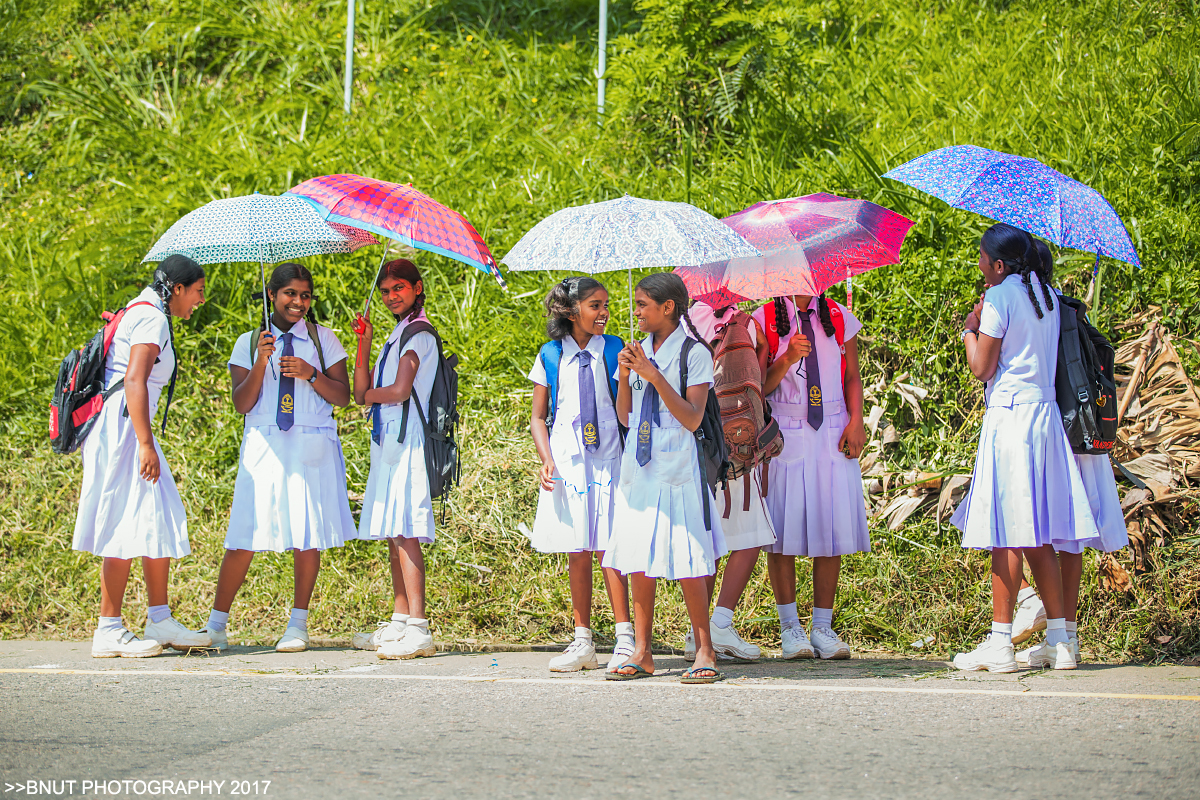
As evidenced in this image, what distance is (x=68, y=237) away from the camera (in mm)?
11234

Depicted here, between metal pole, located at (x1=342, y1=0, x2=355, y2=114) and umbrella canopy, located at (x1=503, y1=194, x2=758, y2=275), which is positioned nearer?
umbrella canopy, located at (x1=503, y1=194, x2=758, y2=275)

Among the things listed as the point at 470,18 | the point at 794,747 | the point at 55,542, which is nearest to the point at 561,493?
the point at 794,747

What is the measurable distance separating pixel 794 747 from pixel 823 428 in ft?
7.66

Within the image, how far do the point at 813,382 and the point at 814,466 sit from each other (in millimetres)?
449

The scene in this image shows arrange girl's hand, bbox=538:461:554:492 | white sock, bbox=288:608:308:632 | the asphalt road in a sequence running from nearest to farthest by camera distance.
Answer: the asphalt road
girl's hand, bbox=538:461:554:492
white sock, bbox=288:608:308:632

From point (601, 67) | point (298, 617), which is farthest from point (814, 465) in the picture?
point (601, 67)

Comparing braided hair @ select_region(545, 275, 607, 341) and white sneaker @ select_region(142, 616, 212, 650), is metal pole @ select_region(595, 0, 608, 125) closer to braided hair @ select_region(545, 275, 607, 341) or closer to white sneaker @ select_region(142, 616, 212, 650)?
braided hair @ select_region(545, 275, 607, 341)

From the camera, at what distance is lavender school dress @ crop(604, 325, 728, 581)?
5.47 m

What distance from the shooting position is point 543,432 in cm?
617

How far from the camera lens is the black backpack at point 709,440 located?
18.2 feet

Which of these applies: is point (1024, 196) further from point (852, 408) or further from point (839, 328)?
point (852, 408)

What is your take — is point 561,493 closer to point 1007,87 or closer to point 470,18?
point 1007,87

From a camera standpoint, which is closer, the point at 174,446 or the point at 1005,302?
the point at 1005,302

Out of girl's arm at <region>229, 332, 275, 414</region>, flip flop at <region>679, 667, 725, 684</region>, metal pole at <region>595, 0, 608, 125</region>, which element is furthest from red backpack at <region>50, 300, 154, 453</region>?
metal pole at <region>595, 0, 608, 125</region>
